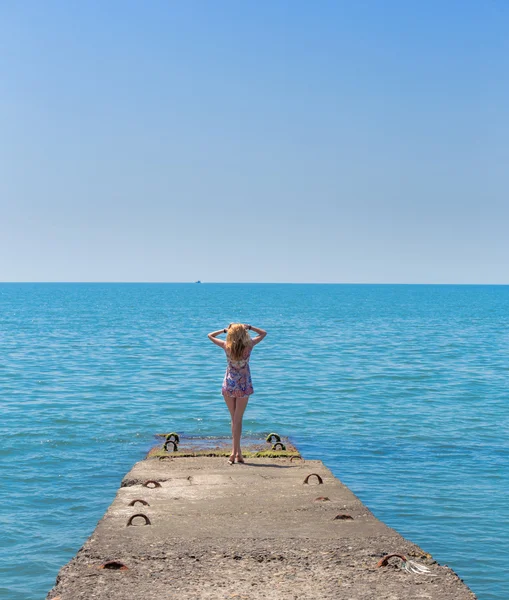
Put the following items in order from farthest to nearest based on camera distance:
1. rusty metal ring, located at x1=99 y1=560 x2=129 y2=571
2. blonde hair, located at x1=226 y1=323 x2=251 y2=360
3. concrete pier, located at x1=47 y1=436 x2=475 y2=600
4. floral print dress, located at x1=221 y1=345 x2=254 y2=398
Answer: floral print dress, located at x1=221 y1=345 x2=254 y2=398
blonde hair, located at x1=226 y1=323 x2=251 y2=360
rusty metal ring, located at x1=99 y1=560 x2=129 y2=571
concrete pier, located at x1=47 y1=436 x2=475 y2=600

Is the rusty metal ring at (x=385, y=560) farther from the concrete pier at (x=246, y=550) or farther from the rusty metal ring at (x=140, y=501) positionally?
the rusty metal ring at (x=140, y=501)

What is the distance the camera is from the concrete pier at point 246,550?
6.09 metres

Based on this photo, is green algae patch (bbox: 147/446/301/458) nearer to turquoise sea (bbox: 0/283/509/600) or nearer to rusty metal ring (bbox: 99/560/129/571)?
turquoise sea (bbox: 0/283/509/600)

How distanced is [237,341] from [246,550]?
402 centimetres

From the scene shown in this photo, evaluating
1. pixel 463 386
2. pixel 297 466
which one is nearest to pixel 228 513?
pixel 297 466

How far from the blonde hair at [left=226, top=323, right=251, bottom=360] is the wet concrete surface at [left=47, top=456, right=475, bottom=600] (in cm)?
182

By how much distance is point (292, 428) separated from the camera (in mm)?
18703

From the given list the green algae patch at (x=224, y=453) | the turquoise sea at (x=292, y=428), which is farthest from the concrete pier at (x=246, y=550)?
the green algae patch at (x=224, y=453)

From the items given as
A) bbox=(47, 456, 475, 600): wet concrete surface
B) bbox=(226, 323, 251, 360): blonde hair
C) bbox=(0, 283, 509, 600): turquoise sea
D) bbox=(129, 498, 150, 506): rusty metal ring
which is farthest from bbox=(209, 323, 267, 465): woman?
bbox=(0, 283, 509, 600): turquoise sea

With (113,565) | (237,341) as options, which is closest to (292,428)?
(237,341)

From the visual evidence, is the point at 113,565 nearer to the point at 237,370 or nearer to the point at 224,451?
the point at 237,370

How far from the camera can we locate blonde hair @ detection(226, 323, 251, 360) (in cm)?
1058

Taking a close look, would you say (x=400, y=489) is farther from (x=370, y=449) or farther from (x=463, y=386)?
(x=463, y=386)

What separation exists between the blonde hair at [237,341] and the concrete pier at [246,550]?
1843 mm
